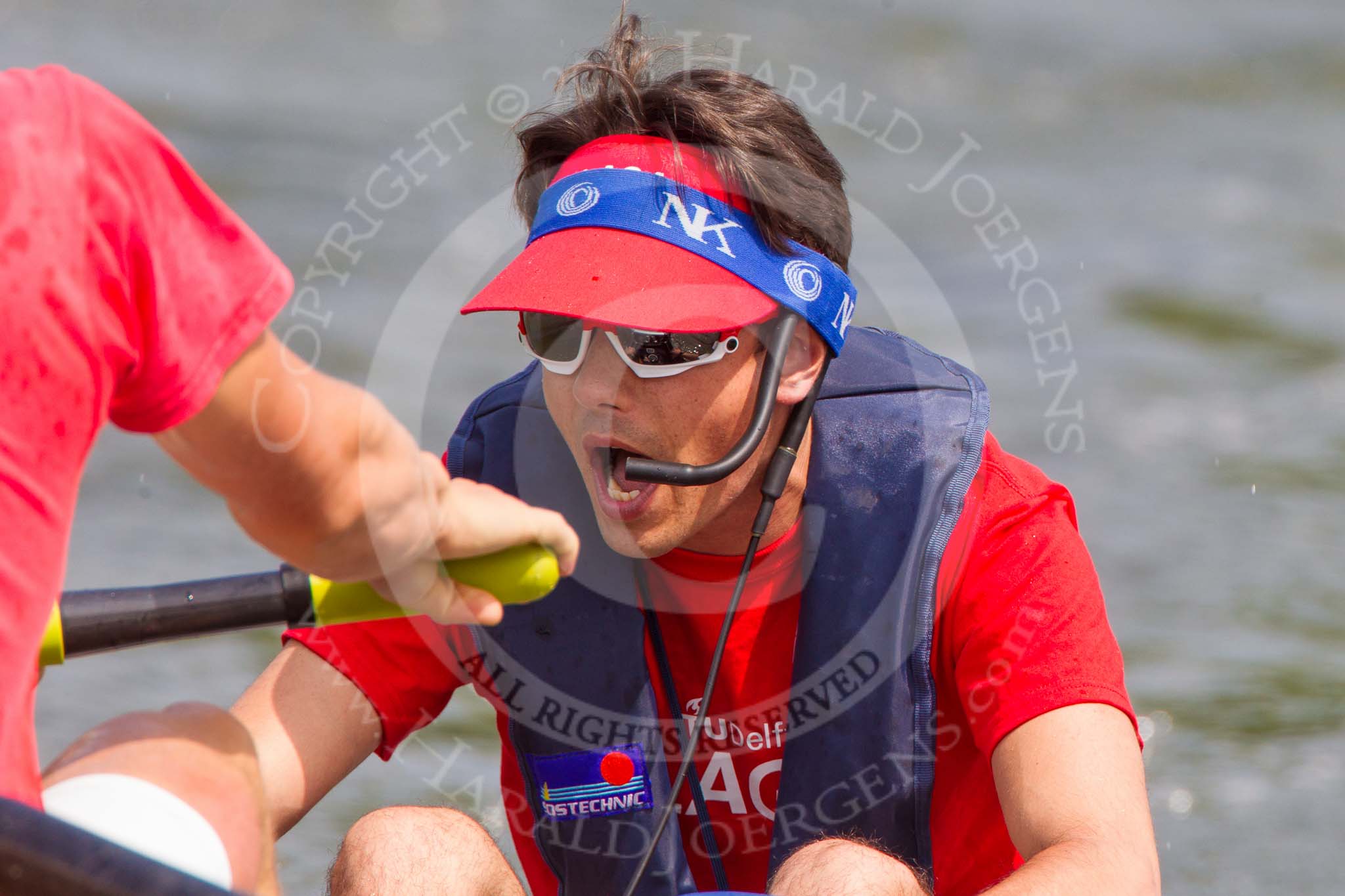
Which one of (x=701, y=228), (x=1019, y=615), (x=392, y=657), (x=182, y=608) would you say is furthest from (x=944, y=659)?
(x=182, y=608)

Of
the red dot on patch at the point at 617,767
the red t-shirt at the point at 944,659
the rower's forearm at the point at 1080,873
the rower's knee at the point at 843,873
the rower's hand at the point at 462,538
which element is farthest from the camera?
the red dot on patch at the point at 617,767

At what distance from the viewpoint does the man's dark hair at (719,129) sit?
229cm

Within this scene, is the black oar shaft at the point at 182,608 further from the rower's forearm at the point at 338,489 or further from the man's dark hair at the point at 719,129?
the man's dark hair at the point at 719,129

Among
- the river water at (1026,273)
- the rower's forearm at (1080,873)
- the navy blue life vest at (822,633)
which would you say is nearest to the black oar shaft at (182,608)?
the navy blue life vest at (822,633)

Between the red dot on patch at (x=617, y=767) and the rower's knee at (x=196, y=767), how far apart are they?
0.91 meters

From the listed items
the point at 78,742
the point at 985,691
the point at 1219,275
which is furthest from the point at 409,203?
the point at 78,742

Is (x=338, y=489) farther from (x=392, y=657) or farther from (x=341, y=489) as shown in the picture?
(x=392, y=657)

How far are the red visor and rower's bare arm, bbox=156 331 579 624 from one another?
585 millimetres

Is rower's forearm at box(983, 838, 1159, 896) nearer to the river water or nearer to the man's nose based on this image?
the man's nose

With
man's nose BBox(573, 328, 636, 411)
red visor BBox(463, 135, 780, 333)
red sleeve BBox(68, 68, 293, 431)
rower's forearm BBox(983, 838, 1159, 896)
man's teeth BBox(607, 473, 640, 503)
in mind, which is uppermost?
red sleeve BBox(68, 68, 293, 431)

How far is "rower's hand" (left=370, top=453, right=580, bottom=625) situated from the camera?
58.9 inches

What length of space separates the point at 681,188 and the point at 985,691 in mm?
821

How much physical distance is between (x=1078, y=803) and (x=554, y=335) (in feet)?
3.05

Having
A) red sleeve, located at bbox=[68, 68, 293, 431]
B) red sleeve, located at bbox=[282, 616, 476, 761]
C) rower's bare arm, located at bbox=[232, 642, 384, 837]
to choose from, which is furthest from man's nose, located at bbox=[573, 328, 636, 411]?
red sleeve, located at bbox=[68, 68, 293, 431]
